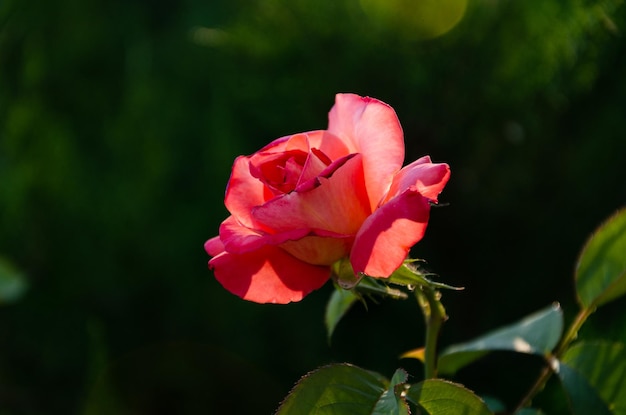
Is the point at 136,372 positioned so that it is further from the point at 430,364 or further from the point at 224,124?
the point at 430,364

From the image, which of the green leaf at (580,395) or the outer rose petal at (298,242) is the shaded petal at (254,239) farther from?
the green leaf at (580,395)

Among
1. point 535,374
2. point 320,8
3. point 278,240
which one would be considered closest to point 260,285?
point 278,240

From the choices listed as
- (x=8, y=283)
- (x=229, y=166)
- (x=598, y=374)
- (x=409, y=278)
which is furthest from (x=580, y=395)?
(x=8, y=283)

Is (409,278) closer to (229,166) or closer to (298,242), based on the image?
(298,242)

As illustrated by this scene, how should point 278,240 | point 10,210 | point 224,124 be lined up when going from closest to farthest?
point 278,240, point 224,124, point 10,210

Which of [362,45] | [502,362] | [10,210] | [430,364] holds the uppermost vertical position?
Answer: [362,45]

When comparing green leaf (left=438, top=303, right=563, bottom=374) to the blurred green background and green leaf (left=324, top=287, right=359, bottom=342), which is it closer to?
green leaf (left=324, top=287, right=359, bottom=342)
